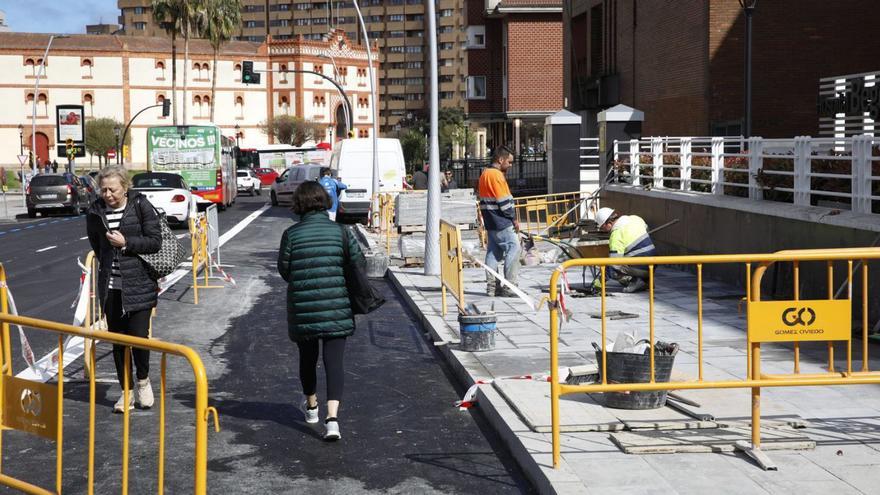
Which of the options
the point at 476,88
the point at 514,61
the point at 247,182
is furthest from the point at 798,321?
the point at 247,182

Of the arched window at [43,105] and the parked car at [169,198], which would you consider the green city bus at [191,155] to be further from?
the arched window at [43,105]

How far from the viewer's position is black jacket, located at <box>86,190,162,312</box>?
8547 mm

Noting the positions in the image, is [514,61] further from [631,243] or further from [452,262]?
[452,262]

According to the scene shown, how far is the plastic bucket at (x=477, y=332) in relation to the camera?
34.6 feet

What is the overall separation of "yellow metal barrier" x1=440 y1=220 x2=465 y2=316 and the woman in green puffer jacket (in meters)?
3.73

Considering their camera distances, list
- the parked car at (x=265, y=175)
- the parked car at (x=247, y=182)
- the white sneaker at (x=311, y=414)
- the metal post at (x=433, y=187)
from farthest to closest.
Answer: the parked car at (x=265, y=175) → the parked car at (x=247, y=182) → the metal post at (x=433, y=187) → the white sneaker at (x=311, y=414)

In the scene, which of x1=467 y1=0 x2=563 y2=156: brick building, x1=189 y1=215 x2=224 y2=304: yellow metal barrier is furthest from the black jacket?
x1=467 y1=0 x2=563 y2=156: brick building

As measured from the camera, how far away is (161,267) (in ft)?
28.7

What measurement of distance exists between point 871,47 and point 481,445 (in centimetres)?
2368

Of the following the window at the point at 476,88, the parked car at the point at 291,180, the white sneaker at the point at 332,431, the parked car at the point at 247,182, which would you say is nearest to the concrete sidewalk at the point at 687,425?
the white sneaker at the point at 332,431

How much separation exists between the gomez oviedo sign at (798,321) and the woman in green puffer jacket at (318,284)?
2.77m

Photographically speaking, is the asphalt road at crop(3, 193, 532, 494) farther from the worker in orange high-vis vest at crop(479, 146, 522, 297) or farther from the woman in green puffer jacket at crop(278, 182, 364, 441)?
the worker in orange high-vis vest at crop(479, 146, 522, 297)

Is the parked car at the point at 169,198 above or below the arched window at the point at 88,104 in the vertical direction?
below

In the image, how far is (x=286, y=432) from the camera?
26.3 feet
